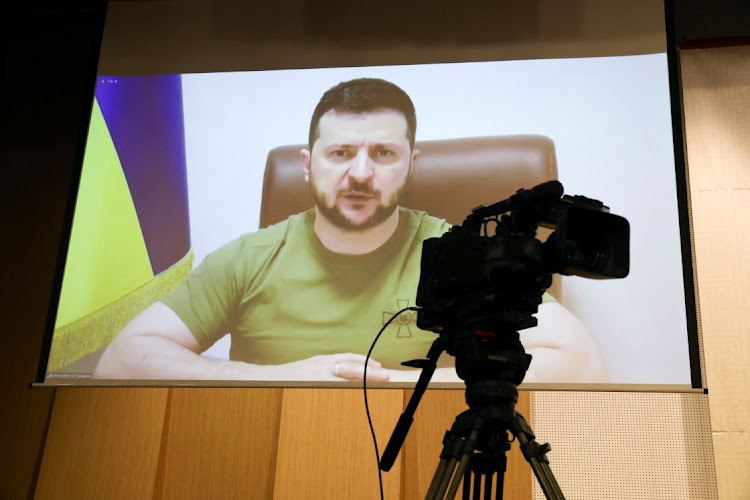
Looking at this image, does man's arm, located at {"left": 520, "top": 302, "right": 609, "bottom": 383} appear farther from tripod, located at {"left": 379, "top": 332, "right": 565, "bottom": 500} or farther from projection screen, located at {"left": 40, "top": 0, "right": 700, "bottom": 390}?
tripod, located at {"left": 379, "top": 332, "right": 565, "bottom": 500}

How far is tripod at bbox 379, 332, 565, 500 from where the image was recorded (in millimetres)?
1063

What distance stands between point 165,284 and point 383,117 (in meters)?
1.04

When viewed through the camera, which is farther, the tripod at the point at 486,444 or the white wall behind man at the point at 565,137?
the white wall behind man at the point at 565,137

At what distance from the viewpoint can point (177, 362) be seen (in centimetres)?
221

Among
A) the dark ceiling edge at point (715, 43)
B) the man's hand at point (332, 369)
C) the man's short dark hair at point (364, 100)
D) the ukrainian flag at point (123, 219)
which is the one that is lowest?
the man's hand at point (332, 369)

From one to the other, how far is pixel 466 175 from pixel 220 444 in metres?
1.34

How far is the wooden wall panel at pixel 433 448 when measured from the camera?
81.6 inches

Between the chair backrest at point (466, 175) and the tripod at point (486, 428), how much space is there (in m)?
1.16

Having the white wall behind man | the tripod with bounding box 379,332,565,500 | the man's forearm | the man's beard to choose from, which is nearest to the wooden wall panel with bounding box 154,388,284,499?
the man's forearm

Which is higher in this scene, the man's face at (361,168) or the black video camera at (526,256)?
the man's face at (361,168)

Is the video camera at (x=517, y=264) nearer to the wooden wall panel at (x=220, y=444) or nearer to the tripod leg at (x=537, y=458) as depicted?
the tripod leg at (x=537, y=458)

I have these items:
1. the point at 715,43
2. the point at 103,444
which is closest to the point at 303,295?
the point at 103,444

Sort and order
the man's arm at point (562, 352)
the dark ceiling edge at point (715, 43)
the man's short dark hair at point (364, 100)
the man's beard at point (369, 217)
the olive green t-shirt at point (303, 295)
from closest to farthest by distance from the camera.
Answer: the man's arm at point (562, 352) < the olive green t-shirt at point (303, 295) < the man's beard at point (369, 217) < the man's short dark hair at point (364, 100) < the dark ceiling edge at point (715, 43)

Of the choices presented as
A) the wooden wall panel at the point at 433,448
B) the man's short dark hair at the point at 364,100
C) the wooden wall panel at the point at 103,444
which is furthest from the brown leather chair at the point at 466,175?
the wooden wall panel at the point at 103,444
